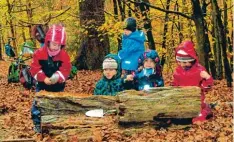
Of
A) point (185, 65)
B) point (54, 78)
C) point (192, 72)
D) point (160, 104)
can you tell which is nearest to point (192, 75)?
point (192, 72)

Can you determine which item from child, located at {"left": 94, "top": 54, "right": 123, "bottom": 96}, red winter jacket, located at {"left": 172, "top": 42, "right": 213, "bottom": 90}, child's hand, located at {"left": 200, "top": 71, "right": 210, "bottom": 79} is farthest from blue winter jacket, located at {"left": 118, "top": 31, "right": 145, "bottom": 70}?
child's hand, located at {"left": 200, "top": 71, "right": 210, "bottom": 79}

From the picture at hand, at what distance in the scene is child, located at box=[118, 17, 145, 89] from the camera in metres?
9.74

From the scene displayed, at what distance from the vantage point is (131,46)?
9805mm

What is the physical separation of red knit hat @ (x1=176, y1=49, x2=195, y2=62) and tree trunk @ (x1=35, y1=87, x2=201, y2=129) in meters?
0.63

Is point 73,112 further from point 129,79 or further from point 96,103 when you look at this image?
point 129,79

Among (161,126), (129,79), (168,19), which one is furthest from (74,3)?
(161,126)

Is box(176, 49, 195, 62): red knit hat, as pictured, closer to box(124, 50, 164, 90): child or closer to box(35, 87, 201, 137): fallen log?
box(124, 50, 164, 90): child

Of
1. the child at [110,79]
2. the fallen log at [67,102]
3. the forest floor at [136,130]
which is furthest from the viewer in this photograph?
the child at [110,79]

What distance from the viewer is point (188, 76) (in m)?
7.82

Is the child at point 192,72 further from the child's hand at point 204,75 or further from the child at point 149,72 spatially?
the child at point 149,72

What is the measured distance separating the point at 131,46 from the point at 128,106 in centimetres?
294

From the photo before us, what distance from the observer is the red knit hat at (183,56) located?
Result: 7.68 metres

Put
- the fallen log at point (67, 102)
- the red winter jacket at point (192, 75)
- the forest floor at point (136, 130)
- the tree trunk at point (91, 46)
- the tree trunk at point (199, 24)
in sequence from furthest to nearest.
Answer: the tree trunk at point (91, 46) → the tree trunk at point (199, 24) → the red winter jacket at point (192, 75) → the fallen log at point (67, 102) → the forest floor at point (136, 130)

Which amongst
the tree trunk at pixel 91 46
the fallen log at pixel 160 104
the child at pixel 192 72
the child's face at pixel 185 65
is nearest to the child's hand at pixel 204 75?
the child at pixel 192 72
